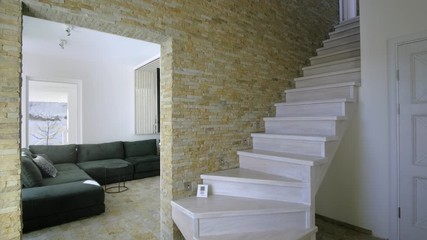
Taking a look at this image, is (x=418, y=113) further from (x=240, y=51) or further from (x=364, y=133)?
(x=240, y=51)

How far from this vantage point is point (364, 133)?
270 centimetres

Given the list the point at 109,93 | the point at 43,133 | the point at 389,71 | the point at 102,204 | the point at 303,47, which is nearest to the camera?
the point at 389,71

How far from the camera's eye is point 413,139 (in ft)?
7.75

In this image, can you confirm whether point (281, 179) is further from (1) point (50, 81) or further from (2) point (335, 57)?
(1) point (50, 81)

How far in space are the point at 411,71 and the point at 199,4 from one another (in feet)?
7.50

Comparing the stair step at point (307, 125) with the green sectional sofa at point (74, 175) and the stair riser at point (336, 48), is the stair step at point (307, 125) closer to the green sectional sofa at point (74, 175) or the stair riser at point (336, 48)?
the stair riser at point (336, 48)

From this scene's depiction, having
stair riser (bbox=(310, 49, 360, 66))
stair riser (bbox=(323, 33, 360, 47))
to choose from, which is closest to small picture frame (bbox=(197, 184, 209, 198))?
stair riser (bbox=(310, 49, 360, 66))

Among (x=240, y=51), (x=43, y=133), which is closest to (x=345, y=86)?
(x=240, y=51)

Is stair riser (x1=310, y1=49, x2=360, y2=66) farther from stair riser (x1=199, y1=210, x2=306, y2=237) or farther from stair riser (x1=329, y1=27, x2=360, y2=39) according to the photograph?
stair riser (x1=199, y1=210, x2=306, y2=237)

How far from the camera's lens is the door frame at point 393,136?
8.07 ft

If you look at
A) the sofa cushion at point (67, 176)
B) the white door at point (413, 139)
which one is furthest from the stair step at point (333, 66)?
the sofa cushion at point (67, 176)

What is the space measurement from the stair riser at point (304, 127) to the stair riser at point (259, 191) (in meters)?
0.74

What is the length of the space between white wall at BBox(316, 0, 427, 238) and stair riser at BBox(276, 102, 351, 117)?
302 mm

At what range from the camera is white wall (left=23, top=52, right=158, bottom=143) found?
514 centimetres
